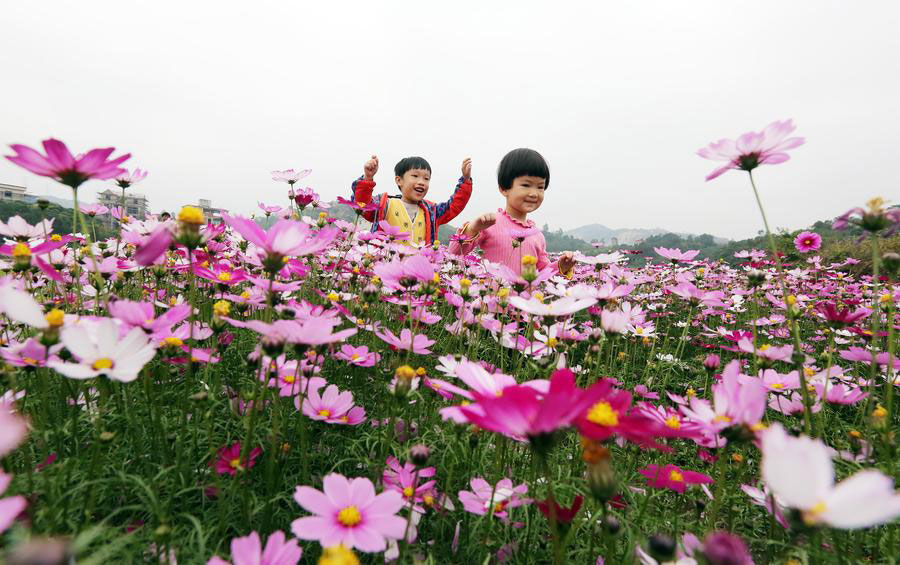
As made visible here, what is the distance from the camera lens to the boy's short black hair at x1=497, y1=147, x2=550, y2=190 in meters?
2.81

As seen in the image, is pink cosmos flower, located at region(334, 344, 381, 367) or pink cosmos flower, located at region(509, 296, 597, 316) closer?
pink cosmos flower, located at region(509, 296, 597, 316)

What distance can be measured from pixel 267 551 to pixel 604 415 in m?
0.43

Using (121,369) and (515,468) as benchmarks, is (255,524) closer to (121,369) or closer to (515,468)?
(121,369)

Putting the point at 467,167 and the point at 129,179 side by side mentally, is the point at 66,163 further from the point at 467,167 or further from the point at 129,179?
the point at 467,167

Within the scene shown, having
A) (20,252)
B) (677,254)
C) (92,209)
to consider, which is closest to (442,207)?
(677,254)

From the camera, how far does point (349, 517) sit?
1.68 ft

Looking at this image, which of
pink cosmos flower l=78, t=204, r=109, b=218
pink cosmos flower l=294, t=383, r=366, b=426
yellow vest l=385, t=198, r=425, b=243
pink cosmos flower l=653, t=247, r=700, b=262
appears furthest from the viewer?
yellow vest l=385, t=198, r=425, b=243

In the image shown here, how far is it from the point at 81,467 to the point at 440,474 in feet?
2.29

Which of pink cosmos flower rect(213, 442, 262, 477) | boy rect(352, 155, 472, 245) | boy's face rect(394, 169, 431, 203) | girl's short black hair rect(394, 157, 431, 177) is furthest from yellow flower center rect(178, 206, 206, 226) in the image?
girl's short black hair rect(394, 157, 431, 177)

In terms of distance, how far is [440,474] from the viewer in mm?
944

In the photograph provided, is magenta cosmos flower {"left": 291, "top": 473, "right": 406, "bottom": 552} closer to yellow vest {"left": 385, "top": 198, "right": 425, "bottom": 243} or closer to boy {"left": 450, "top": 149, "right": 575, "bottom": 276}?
boy {"left": 450, "top": 149, "right": 575, "bottom": 276}

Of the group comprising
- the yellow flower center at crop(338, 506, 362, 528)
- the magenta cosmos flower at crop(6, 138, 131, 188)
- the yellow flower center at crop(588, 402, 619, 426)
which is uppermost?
the magenta cosmos flower at crop(6, 138, 131, 188)

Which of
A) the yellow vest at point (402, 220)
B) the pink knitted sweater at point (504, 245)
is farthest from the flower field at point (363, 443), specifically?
the yellow vest at point (402, 220)

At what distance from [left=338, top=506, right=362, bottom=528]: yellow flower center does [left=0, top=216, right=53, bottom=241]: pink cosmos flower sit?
119cm
